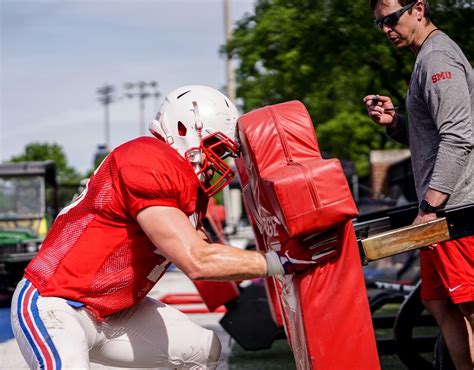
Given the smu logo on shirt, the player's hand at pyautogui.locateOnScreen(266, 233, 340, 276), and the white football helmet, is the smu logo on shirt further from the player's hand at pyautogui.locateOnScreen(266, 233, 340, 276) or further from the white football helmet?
the player's hand at pyautogui.locateOnScreen(266, 233, 340, 276)

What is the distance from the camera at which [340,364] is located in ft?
10.2

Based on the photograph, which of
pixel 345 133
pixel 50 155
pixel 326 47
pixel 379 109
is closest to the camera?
pixel 379 109

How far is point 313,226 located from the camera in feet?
9.82

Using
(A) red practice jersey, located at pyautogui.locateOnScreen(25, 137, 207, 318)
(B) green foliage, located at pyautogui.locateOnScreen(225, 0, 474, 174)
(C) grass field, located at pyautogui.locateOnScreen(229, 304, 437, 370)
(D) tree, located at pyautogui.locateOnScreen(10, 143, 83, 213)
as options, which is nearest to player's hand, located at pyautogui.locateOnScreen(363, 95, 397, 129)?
(A) red practice jersey, located at pyautogui.locateOnScreen(25, 137, 207, 318)

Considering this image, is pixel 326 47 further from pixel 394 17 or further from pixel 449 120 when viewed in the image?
pixel 449 120

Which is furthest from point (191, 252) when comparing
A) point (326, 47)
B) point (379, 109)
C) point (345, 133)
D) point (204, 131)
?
point (345, 133)

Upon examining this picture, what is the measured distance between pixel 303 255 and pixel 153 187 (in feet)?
2.00

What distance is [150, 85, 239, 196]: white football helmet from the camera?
351 cm

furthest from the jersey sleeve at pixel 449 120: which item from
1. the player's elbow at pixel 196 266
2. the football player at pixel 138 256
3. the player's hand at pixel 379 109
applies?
the player's elbow at pixel 196 266

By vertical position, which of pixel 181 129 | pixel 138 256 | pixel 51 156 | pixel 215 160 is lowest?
pixel 51 156

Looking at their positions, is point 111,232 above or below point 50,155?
above

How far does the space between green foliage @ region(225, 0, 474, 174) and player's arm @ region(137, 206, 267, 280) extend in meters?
6.54

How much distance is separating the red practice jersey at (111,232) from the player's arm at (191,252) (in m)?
0.05

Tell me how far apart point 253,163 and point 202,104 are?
0.50 metres
